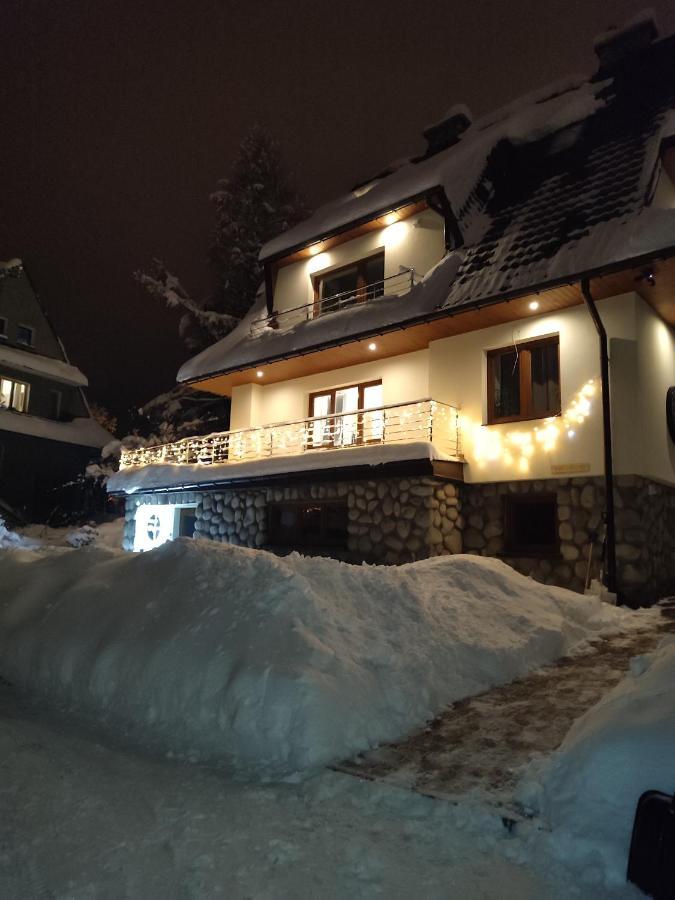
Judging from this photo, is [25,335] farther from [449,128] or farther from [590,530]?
[590,530]

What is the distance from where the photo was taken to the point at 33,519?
989 inches

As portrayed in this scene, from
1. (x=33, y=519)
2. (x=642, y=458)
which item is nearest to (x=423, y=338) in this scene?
(x=642, y=458)

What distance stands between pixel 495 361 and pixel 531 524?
3398mm

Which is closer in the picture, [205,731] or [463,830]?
[463,830]

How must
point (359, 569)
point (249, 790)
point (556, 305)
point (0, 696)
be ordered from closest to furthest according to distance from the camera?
point (249, 790), point (0, 696), point (359, 569), point (556, 305)

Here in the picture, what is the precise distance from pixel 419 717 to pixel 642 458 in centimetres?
748

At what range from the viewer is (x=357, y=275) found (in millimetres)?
16016

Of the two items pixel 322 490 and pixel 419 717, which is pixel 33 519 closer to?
pixel 322 490

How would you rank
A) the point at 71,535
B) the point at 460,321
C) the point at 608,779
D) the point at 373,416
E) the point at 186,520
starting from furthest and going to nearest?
1. the point at 71,535
2. the point at 186,520
3. the point at 373,416
4. the point at 460,321
5. the point at 608,779

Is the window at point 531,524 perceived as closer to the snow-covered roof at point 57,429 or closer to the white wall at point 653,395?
the white wall at point 653,395

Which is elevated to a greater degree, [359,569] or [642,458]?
[642,458]

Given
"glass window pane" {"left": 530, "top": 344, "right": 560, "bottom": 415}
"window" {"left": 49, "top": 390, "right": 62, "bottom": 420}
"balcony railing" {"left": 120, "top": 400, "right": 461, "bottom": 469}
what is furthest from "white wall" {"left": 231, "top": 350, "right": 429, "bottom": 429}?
"window" {"left": 49, "top": 390, "right": 62, "bottom": 420}

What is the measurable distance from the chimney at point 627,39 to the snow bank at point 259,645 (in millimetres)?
12673

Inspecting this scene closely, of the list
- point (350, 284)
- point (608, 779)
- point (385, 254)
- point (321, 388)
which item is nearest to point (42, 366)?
point (321, 388)
